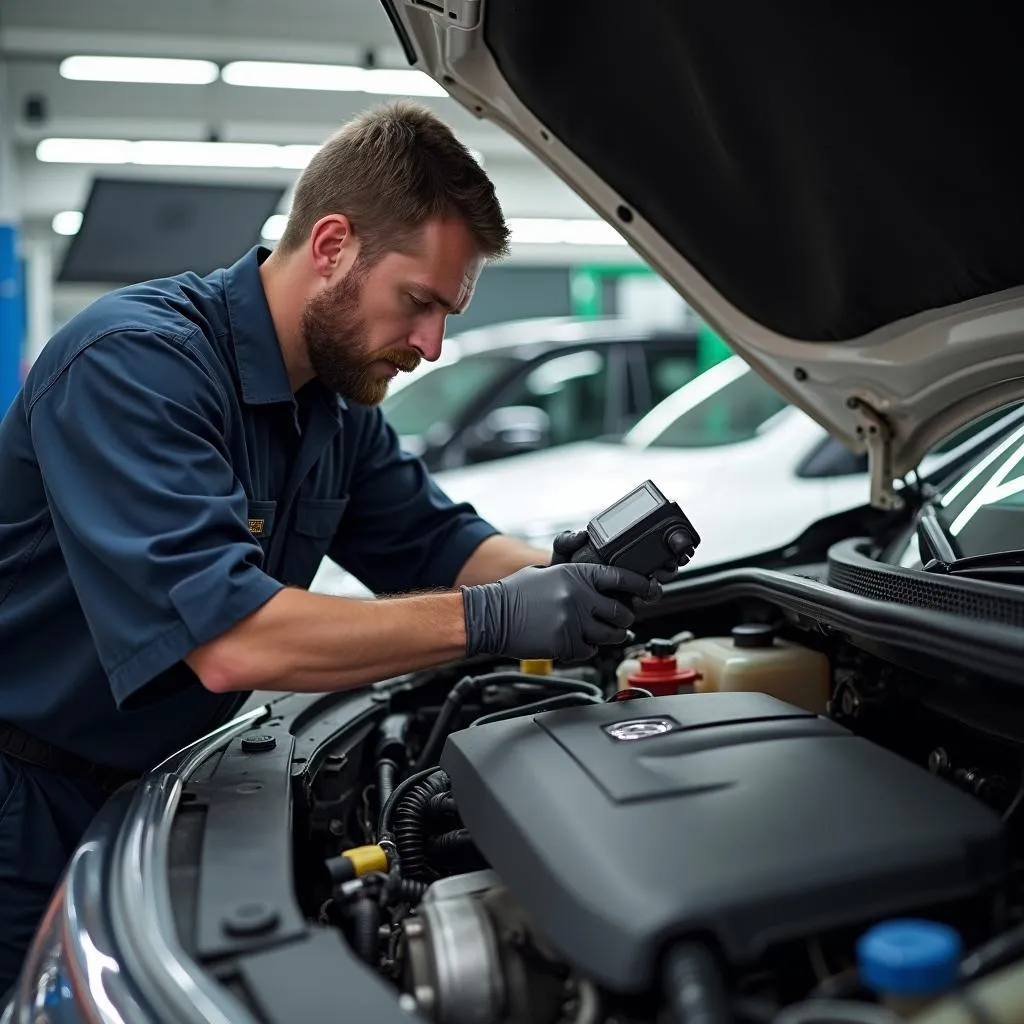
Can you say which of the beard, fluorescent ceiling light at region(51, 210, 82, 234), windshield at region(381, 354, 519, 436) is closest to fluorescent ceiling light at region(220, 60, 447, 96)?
windshield at region(381, 354, 519, 436)

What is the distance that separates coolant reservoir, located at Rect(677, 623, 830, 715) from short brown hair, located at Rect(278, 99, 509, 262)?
0.74 metres

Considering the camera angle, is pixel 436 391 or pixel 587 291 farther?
pixel 587 291

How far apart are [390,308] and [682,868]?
1036mm

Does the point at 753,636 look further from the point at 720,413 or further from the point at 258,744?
the point at 720,413

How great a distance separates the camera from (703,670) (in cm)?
170

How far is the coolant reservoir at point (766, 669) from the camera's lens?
1627 millimetres

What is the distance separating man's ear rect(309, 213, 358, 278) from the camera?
1676 mm

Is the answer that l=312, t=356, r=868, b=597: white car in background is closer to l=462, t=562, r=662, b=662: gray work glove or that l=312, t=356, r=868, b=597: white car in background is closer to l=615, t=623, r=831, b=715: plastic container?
l=615, t=623, r=831, b=715: plastic container

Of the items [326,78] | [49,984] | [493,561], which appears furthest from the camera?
[326,78]

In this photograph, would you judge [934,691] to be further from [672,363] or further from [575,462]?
[672,363]

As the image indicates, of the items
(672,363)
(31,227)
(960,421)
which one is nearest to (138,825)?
(960,421)

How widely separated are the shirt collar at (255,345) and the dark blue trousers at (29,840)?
62cm

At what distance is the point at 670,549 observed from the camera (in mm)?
1473

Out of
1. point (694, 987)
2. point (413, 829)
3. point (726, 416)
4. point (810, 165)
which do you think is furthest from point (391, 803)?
point (726, 416)
